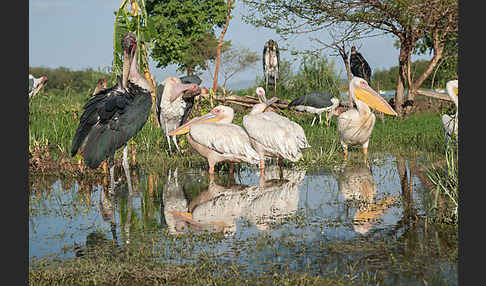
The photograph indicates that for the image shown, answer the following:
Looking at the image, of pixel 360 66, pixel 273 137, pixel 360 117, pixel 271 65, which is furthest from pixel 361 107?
pixel 271 65

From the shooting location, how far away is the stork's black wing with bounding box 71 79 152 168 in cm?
622

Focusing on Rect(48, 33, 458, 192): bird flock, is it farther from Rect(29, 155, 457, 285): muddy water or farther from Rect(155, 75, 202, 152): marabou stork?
Rect(29, 155, 457, 285): muddy water

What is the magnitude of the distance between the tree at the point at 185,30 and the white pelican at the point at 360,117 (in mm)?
26081

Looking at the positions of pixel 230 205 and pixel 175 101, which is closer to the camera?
pixel 230 205

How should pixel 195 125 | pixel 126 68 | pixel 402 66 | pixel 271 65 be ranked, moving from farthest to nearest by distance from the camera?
pixel 271 65
pixel 402 66
pixel 195 125
pixel 126 68

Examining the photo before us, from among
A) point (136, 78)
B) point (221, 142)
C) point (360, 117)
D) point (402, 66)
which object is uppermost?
point (402, 66)

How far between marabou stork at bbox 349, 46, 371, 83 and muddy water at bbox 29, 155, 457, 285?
33.0 feet

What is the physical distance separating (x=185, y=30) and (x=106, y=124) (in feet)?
101

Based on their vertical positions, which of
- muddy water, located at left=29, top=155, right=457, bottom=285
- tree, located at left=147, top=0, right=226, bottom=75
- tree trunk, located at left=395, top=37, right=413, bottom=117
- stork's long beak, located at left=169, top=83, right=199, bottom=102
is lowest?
muddy water, located at left=29, top=155, right=457, bottom=285

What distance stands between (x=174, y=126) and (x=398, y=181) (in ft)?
16.0

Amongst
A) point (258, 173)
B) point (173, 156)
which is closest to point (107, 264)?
point (258, 173)

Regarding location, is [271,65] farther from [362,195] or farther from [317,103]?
[362,195]

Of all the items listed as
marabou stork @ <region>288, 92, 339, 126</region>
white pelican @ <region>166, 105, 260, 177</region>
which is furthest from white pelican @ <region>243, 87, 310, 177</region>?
marabou stork @ <region>288, 92, 339, 126</region>

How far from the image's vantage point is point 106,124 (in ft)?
21.1
